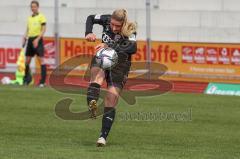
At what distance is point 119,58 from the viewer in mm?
10383

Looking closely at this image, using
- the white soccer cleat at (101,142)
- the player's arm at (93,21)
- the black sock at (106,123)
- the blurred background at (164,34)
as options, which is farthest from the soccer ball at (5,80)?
the white soccer cleat at (101,142)

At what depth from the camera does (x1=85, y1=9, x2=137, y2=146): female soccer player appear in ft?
33.3

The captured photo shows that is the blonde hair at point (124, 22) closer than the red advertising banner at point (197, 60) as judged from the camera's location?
Yes

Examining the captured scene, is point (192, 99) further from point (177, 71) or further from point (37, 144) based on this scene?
point (37, 144)

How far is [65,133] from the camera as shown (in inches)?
453

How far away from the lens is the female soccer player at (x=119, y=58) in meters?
10.2

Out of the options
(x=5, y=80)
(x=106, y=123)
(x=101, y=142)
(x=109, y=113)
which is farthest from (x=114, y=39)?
(x=5, y=80)

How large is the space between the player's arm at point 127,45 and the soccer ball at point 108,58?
0.28ft

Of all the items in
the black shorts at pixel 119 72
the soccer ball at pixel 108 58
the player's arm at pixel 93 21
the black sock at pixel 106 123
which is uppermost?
the player's arm at pixel 93 21

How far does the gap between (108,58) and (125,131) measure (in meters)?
1.97

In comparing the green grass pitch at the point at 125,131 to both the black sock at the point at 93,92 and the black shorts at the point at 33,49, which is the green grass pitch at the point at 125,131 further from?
the black shorts at the point at 33,49

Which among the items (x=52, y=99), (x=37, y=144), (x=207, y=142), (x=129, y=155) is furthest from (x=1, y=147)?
(x=52, y=99)

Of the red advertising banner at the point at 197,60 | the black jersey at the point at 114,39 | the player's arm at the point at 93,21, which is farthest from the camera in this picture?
the red advertising banner at the point at 197,60

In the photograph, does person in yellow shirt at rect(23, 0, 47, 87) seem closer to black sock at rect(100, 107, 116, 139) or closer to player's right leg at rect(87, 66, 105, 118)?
player's right leg at rect(87, 66, 105, 118)
